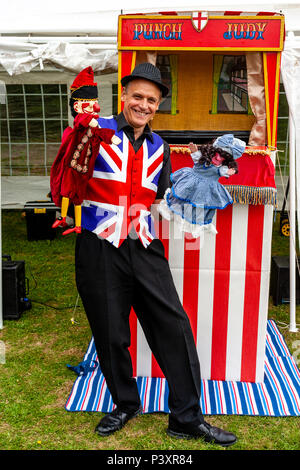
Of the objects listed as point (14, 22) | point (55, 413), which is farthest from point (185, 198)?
point (14, 22)

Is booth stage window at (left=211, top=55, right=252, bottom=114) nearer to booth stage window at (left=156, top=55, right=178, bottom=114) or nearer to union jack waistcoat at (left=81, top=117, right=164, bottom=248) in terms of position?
booth stage window at (left=156, top=55, right=178, bottom=114)

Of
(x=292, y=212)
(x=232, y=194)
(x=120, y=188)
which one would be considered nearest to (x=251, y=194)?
(x=232, y=194)

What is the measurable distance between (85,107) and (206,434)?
164 cm

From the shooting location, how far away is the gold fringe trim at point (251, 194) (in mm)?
2791

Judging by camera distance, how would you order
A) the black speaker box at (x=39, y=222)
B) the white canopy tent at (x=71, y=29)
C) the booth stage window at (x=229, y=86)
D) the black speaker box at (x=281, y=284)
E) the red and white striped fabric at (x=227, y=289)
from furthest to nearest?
the black speaker box at (x=39, y=222)
the black speaker box at (x=281, y=284)
the white canopy tent at (x=71, y=29)
the booth stage window at (x=229, y=86)
the red and white striped fabric at (x=227, y=289)

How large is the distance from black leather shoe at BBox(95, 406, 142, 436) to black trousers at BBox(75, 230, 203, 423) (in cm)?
22

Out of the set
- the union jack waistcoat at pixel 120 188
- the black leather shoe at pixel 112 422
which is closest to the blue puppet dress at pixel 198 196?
the union jack waistcoat at pixel 120 188

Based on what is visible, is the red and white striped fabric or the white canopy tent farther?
the white canopy tent

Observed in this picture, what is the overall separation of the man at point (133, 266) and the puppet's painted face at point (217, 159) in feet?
1.06

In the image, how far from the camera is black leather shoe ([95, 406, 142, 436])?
103 inches

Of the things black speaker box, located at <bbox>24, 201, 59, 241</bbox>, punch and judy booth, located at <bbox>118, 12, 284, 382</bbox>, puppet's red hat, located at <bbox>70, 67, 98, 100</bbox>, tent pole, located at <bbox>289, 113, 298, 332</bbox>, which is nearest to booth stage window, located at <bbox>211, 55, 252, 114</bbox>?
punch and judy booth, located at <bbox>118, 12, 284, 382</bbox>

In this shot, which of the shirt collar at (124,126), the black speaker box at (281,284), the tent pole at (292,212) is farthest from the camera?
the black speaker box at (281,284)

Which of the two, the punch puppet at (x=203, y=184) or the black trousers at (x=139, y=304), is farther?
the black trousers at (x=139, y=304)

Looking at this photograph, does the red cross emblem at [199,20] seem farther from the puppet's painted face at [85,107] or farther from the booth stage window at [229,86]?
the puppet's painted face at [85,107]
